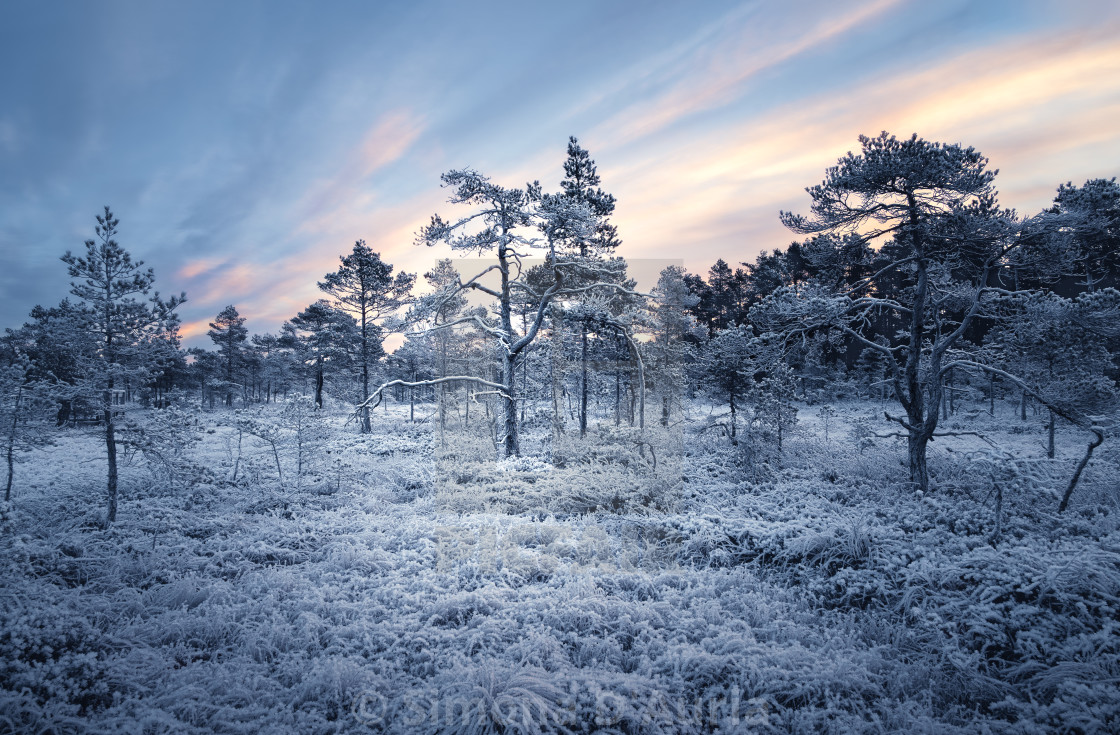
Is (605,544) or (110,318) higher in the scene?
(110,318)

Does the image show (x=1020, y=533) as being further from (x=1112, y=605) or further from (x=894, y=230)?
(x=894, y=230)

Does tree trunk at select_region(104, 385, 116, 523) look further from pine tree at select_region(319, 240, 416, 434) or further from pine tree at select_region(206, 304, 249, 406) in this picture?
pine tree at select_region(206, 304, 249, 406)

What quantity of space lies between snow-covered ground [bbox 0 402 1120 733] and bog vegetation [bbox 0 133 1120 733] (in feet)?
0.14

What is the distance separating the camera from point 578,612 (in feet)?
18.2

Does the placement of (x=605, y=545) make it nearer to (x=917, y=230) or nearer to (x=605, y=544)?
(x=605, y=544)

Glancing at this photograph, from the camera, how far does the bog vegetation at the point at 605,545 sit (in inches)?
160

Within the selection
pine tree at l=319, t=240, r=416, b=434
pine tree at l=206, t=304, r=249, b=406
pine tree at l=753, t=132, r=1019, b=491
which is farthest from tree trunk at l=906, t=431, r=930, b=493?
pine tree at l=206, t=304, r=249, b=406

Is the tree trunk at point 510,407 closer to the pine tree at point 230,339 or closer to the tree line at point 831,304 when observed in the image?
the tree line at point 831,304

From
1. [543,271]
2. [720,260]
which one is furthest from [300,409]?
[720,260]

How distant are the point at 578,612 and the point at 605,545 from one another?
222cm

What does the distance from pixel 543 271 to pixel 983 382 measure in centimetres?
3361

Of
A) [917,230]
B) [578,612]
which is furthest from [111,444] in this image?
[917,230]

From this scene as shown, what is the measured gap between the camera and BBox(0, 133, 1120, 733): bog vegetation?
4055 millimetres

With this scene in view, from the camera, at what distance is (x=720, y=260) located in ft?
135
